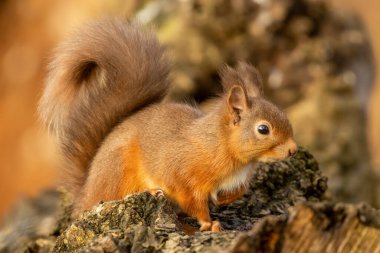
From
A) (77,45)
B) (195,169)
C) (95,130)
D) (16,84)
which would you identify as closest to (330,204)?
(195,169)

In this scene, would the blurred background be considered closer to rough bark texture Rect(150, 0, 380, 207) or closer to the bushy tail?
rough bark texture Rect(150, 0, 380, 207)

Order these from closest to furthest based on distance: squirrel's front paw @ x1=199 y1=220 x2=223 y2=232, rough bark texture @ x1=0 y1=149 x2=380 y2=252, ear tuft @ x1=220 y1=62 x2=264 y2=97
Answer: rough bark texture @ x1=0 y1=149 x2=380 y2=252, squirrel's front paw @ x1=199 y1=220 x2=223 y2=232, ear tuft @ x1=220 y1=62 x2=264 y2=97

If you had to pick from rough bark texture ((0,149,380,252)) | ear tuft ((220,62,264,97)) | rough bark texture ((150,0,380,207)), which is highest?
rough bark texture ((150,0,380,207))

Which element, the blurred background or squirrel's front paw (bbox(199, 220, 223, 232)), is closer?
squirrel's front paw (bbox(199, 220, 223, 232))

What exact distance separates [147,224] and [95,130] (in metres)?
0.92

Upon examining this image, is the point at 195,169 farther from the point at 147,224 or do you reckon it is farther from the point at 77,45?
the point at 77,45

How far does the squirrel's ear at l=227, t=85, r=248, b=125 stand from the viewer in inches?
117

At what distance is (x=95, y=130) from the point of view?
3314 millimetres

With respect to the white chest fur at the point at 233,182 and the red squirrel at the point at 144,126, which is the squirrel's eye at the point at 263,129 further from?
the white chest fur at the point at 233,182

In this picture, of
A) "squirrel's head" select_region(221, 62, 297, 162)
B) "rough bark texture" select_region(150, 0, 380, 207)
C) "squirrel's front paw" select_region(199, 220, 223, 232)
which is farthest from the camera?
"rough bark texture" select_region(150, 0, 380, 207)

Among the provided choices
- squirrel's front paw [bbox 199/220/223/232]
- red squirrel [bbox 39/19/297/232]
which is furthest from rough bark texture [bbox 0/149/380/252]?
red squirrel [bbox 39/19/297/232]

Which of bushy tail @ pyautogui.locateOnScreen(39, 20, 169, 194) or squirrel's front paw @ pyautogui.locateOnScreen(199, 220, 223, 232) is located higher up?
bushy tail @ pyautogui.locateOnScreen(39, 20, 169, 194)

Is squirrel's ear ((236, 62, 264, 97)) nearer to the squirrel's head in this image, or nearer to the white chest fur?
the squirrel's head

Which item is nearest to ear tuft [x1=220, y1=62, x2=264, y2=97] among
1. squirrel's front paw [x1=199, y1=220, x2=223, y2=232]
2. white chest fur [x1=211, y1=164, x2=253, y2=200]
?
white chest fur [x1=211, y1=164, x2=253, y2=200]
